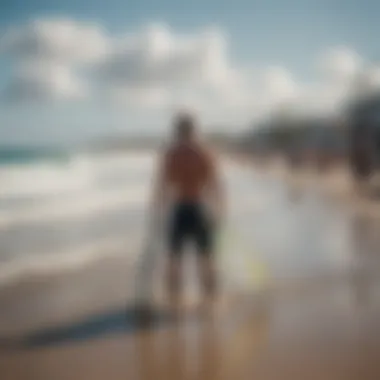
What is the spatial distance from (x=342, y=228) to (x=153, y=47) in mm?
657

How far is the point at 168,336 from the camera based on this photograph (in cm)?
167

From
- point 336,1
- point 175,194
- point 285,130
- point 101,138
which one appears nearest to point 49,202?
point 101,138

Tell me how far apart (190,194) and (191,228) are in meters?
0.08

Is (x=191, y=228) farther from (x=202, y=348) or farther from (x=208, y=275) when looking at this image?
(x=202, y=348)

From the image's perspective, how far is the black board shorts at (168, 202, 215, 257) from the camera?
1667 millimetres

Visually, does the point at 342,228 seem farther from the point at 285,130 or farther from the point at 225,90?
the point at 225,90

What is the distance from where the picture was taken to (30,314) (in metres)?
1.66

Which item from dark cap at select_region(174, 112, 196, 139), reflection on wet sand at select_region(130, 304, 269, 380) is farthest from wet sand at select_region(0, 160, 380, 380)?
dark cap at select_region(174, 112, 196, 139)

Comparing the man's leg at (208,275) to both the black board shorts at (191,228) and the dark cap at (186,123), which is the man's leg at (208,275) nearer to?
the black board shorts at (191,228)

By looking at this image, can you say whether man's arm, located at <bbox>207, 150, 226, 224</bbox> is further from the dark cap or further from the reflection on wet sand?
the reflection on wet sand

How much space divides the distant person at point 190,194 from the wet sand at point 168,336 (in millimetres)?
98

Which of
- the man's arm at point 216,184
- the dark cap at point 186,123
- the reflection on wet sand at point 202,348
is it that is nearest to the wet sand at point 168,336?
the reflection on wet sand at point 202,348

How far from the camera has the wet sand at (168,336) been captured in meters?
1.65

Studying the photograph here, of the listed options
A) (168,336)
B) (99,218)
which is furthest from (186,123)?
(168,336)
